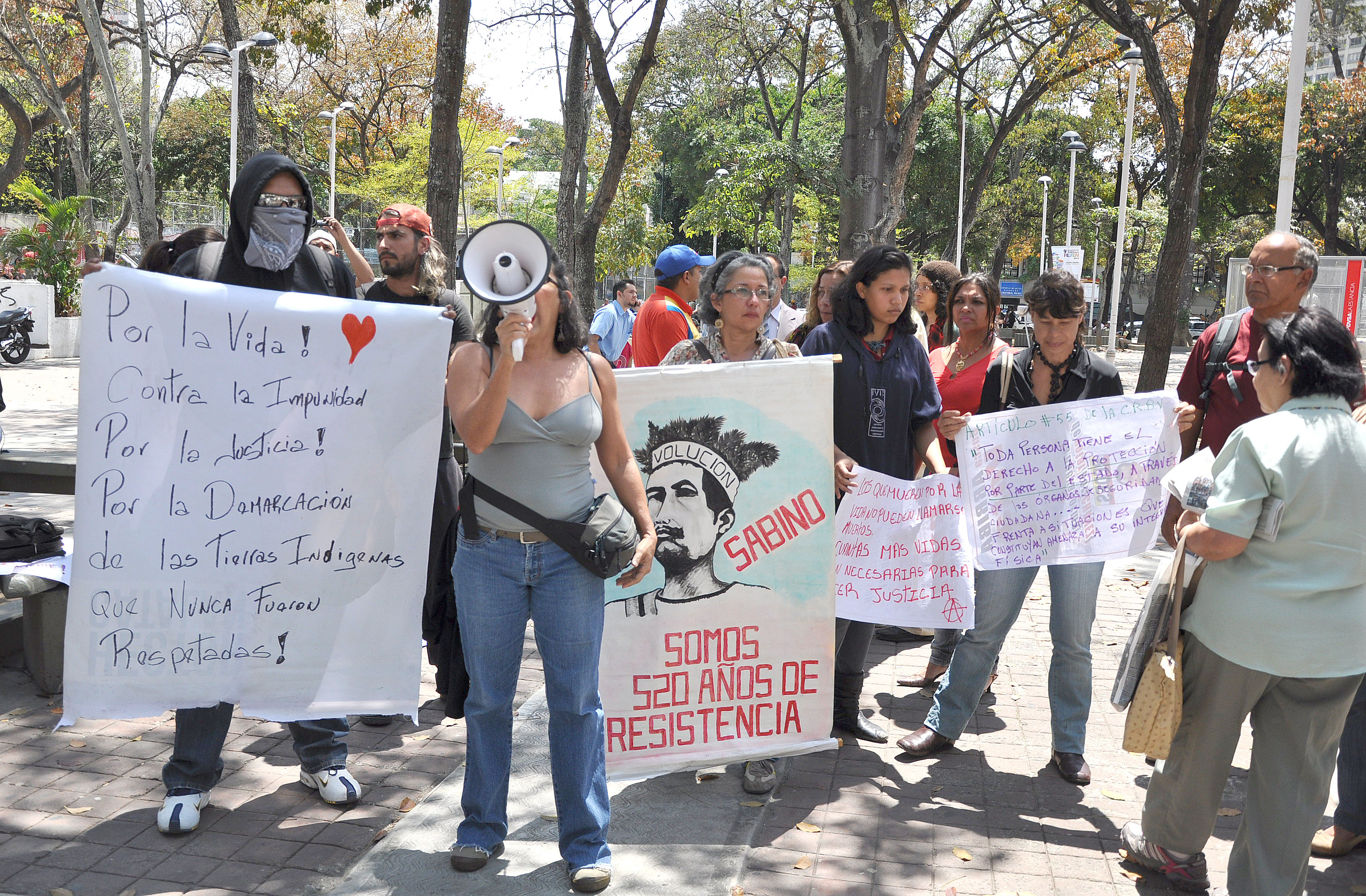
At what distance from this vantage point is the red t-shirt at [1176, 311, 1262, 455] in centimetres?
425

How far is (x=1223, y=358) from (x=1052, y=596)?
1.12 meters

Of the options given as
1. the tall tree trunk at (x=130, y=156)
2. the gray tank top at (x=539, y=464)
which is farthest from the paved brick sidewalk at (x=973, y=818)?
the tall tree trunk at (x=130, y=156)

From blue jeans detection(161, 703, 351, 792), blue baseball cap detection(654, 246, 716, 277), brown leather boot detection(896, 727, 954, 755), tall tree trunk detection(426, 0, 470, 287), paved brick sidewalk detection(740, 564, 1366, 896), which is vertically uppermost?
tall tree trunk detection(426, 0, 470, 287)

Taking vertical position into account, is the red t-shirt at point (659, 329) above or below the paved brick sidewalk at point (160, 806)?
above

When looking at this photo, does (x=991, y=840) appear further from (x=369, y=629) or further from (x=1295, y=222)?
(x=1295, y=222)

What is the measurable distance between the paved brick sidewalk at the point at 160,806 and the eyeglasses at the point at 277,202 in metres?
2.03

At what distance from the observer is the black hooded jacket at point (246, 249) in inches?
142

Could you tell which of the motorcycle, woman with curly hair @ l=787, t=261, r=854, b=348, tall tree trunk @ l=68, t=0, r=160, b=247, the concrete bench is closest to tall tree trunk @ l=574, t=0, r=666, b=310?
woman with curly hair @ l=787, t=261, r=854, b=348

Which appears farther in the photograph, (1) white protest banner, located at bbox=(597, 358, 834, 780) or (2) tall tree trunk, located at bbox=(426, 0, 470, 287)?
(2) tall tree trunk, located at bbox=(426, 0, 470, 287)

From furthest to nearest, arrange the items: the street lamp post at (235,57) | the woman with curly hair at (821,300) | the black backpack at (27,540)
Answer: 1. the street lamp post at (235,57)
2. the woman with curly hair at (821,300)
3. the black backpack at (27,540)

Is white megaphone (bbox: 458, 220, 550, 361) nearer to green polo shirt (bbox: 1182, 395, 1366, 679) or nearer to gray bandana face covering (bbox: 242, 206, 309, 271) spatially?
Answer: gray bandana face covering (bbox: 242, 206, 309, 271)

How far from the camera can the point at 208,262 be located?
3.70 meters

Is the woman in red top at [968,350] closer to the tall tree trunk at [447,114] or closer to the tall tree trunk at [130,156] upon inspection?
the tall tree trunk at [447,114]

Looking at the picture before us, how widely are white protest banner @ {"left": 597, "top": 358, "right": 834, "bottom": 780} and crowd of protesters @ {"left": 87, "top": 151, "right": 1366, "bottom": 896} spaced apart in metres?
0.24
